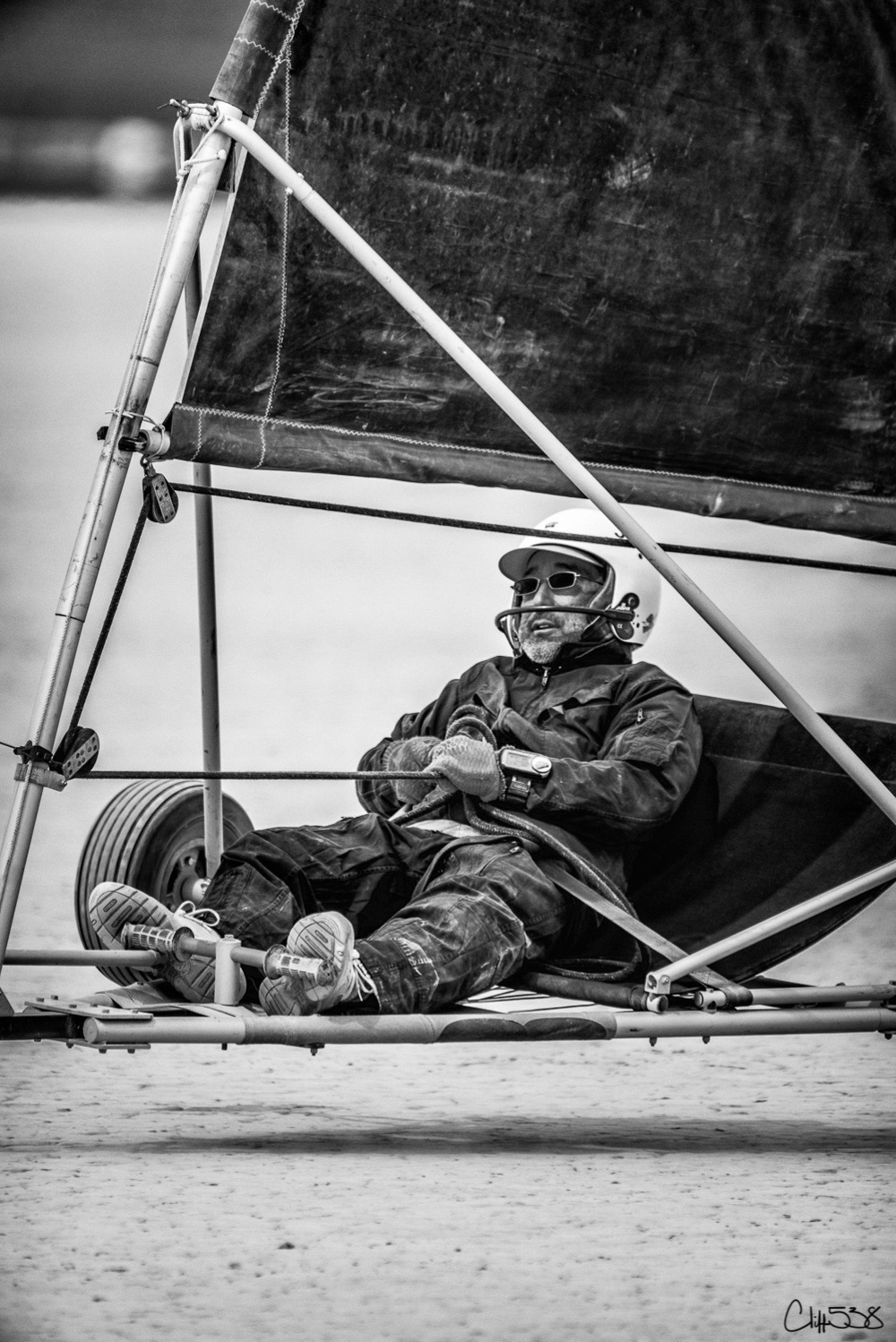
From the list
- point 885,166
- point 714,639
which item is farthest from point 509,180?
point 714,639

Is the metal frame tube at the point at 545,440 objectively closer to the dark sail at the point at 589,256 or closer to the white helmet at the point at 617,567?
the dark sail at the point at 589,256

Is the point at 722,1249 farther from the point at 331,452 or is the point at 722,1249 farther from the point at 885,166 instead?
the point at 885,166

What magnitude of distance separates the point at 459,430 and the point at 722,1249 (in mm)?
1883

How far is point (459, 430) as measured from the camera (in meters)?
3.98

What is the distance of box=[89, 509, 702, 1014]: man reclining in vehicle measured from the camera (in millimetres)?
3775

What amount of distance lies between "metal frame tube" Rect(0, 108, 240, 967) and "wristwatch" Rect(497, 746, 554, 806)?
1141 millimetres

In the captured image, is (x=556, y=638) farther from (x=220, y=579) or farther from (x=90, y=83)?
(x=220, y=579)

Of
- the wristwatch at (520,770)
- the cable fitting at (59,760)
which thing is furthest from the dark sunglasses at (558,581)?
the cable fitting at (59,760)

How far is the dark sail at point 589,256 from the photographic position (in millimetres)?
3598

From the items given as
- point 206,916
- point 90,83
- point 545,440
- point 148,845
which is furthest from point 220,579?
point 545,440

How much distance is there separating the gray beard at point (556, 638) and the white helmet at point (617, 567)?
4.1 inches

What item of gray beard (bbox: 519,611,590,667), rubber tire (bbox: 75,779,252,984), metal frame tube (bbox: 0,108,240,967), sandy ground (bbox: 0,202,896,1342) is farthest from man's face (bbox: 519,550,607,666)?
metal frame tube (bbox: 0,108,240,967)

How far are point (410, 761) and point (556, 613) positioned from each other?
62cm

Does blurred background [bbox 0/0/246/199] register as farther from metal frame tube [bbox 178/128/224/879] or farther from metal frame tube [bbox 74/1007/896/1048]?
metal frame tube [bbox 74/1007/896/1048]
